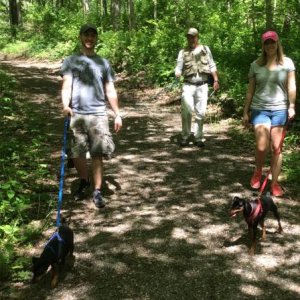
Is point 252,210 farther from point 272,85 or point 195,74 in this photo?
point 195,74

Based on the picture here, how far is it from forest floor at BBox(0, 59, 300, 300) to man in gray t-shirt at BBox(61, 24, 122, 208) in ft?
2.87

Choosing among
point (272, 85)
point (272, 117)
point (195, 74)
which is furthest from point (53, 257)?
point (195, 74)

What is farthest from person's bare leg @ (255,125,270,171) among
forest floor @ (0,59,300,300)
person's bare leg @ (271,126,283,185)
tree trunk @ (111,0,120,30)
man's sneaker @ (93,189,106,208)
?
tree trunk @ (111,0,120,30)

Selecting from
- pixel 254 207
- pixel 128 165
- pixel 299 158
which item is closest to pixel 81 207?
pixel 128 165

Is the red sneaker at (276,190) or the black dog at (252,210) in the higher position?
the black dog at (252,210)

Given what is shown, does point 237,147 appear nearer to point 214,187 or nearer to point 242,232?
point 214,187

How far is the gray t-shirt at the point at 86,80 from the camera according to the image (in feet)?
18.1

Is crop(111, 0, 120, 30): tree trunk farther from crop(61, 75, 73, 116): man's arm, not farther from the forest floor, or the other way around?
crop(61, 75, 73, 116): man's arm

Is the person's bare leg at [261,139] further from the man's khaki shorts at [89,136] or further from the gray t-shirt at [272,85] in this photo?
the man's khaki shorts at [89,136]

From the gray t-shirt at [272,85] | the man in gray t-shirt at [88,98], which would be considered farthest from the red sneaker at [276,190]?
the man in gray t-shirt at [88,98]

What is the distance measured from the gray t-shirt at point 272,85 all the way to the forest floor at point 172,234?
1259 millimetres

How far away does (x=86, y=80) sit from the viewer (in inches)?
219

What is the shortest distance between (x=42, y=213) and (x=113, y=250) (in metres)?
1.42

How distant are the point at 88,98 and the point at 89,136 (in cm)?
51
